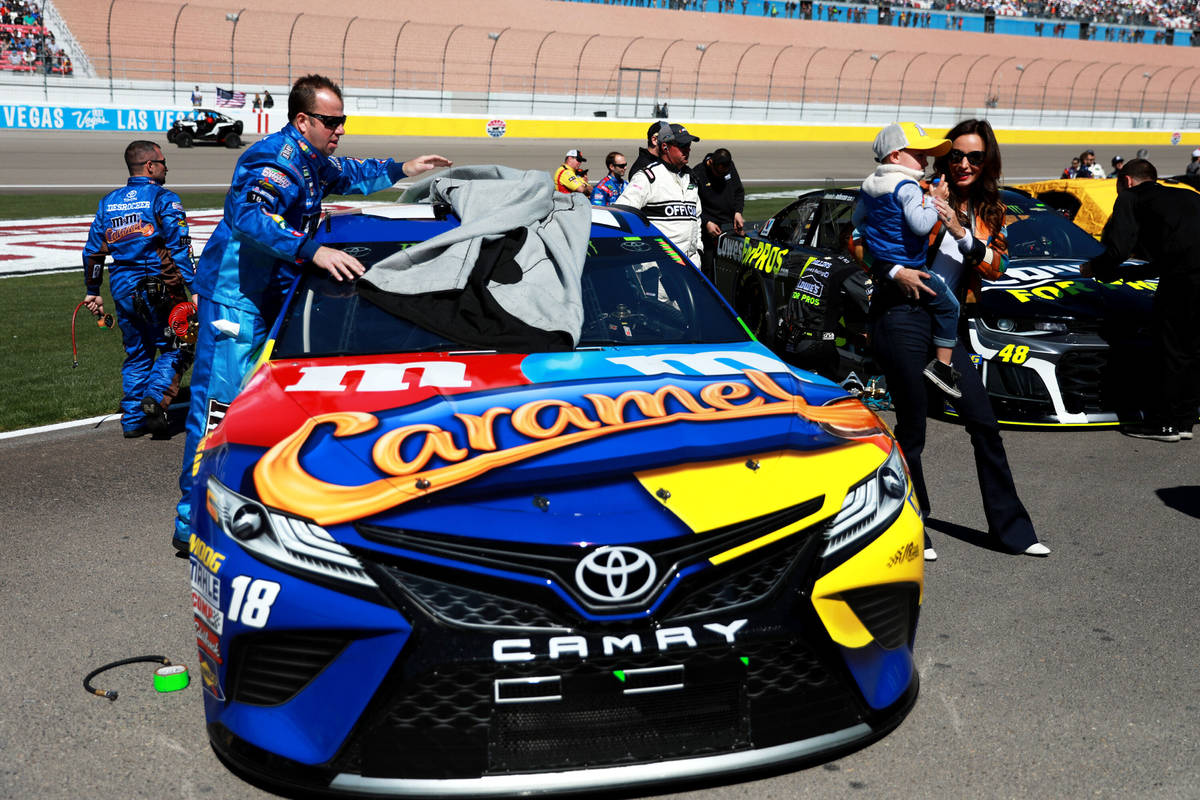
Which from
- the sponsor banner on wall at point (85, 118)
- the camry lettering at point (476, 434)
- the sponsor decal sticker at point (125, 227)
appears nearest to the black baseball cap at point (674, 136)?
the sponsor decal sticker at point (125, 227)

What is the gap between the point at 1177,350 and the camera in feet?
23.3

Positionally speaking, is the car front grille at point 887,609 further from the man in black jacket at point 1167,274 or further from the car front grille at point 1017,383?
the man in black jacket at point 1167,274

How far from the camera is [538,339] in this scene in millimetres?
3895

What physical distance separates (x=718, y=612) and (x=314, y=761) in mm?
1022

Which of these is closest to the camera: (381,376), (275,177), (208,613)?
(208,613)

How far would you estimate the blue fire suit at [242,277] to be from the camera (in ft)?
14.5

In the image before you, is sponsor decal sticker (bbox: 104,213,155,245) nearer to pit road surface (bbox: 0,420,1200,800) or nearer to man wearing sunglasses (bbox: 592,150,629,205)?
pit road surface (bbox: 0,420,1200,800)

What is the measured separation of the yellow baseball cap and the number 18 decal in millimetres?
3137

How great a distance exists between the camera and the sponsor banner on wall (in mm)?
35875

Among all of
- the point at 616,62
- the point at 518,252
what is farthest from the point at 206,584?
the point at 616,62

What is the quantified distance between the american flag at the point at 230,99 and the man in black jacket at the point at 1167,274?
37.2 meters

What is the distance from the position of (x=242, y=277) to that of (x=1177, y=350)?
574 centimetres

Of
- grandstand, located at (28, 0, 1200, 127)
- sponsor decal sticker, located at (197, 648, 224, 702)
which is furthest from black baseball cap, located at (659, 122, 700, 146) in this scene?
grandstand, located at (28, 0, 1200, 127)

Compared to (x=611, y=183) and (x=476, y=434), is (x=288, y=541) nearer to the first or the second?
(x=476, y=434)
